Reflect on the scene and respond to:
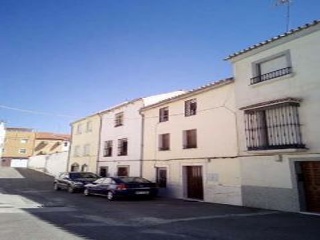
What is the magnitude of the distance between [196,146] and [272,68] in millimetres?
5925

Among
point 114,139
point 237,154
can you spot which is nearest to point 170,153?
point 237,154

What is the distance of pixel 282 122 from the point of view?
12266mm

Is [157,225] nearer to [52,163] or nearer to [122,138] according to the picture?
[122,138]

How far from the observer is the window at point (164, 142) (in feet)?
63.3

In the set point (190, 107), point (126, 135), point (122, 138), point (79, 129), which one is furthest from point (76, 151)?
point (190, 107)

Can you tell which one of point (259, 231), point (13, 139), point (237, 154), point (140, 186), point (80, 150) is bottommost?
point (259, 231)

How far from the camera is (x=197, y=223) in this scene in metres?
9.10

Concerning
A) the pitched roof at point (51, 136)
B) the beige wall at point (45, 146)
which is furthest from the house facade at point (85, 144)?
the pitched roof at point (51, 136)

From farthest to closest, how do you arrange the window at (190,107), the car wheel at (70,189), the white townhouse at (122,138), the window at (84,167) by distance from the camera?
the window at (84,167) < the white townhouse at (122,138) < the car wheel at (70,189) < the window at (190,107)

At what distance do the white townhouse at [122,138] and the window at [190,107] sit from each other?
15.5 feet

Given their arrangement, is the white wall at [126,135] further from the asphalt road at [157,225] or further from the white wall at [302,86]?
the asphalt road at [157,225]

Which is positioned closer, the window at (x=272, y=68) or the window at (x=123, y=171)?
the window at (x=272, y=68)

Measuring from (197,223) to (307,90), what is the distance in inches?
263

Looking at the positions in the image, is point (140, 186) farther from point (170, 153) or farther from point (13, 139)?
point (13, 139)
